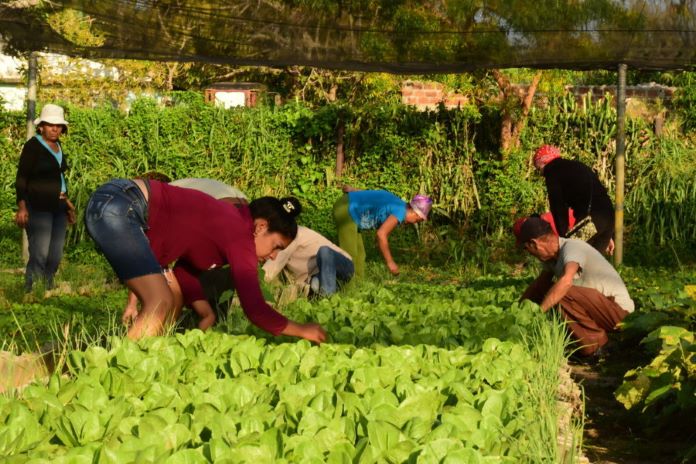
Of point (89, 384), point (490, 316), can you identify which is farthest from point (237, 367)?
point (490, 316)

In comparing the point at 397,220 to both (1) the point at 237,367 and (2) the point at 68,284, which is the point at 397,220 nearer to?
(2) the point at 68,284

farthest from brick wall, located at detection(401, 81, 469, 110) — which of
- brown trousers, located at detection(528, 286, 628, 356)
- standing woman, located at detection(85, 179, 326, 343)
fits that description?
standing woman, located at detection(85, 179, 326, 343)

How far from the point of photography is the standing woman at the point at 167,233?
515 cm

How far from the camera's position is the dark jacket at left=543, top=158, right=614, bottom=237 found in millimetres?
9680

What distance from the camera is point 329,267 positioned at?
29.3 ft

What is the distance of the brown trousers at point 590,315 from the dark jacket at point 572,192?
235 cm

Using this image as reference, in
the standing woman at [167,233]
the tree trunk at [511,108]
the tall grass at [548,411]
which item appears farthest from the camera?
the tree trunk at [511,108]

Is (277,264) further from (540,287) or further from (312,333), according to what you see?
(312,333)

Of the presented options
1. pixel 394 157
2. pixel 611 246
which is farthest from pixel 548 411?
pixel 394 157

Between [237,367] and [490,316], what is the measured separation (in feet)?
7.73

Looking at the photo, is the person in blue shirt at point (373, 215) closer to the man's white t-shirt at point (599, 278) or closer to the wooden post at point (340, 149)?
the man's white t-shirt at point (599, 278)

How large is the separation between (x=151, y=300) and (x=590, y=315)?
3.27m

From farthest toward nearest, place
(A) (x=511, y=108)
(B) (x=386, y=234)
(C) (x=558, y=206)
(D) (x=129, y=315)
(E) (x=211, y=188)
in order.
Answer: (A) (x=511, y=108), (C) (x=558, y=206), (B) (x=386, y=234), (E) (x=211, y=188), (D) (x=129, y=315)

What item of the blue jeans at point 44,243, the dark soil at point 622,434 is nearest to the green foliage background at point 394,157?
the blue jeans at point 44,243
